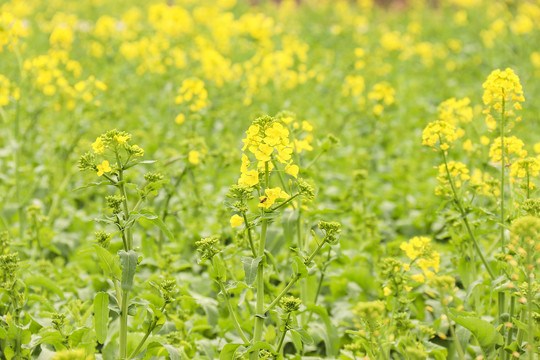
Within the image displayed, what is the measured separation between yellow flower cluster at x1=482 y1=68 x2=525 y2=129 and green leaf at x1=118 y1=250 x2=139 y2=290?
1.97 meters

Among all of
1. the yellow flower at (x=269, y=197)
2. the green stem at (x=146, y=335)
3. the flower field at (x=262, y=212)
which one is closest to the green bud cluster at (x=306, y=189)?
the flower field at (x=262, y=212)

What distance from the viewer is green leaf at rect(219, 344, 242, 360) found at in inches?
107

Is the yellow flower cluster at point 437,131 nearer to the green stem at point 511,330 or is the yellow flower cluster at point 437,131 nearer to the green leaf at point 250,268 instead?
the green stem at point 511,330

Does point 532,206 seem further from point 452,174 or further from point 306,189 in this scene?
point 306,189

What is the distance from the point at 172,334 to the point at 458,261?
1806mm

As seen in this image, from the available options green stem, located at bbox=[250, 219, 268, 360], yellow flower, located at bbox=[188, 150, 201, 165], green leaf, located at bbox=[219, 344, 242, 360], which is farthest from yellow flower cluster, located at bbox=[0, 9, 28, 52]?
green leaf, located at bbox=[219, 344, 242, 360]

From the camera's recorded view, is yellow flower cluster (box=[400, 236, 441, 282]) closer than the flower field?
No

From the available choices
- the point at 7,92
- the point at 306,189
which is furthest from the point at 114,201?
the point at 7,92

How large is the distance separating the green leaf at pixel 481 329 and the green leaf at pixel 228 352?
103 centimetres

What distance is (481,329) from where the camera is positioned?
9.27ft

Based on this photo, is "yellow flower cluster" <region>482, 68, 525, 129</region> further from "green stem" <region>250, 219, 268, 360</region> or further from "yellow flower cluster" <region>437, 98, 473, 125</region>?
"green stem" <region>250, 219, 268, 360</region>

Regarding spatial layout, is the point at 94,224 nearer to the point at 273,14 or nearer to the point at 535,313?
the point at 535,313

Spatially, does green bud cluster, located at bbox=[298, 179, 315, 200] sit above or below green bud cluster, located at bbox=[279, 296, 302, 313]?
above

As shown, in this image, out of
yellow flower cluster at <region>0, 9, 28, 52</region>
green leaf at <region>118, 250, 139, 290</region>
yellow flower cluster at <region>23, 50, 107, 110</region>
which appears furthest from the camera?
yellow flower cluster at <region>23, 50, 107, 110</region>
